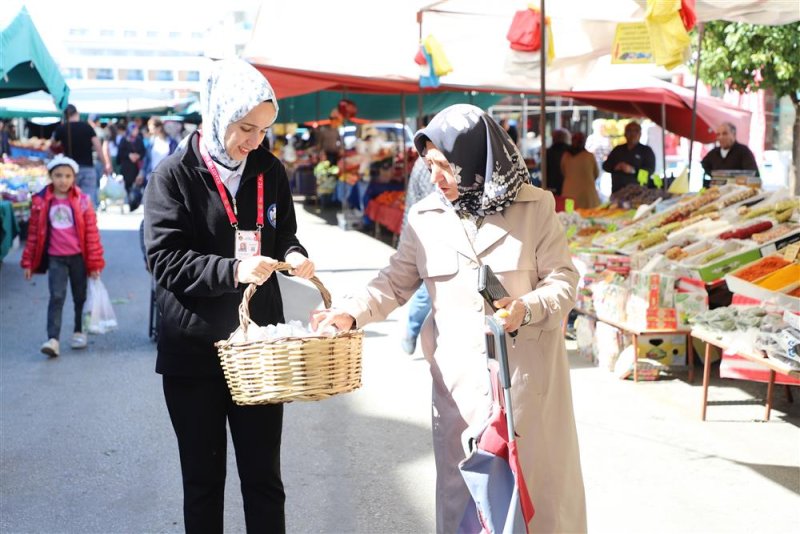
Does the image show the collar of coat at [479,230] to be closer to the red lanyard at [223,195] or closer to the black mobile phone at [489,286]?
the black mobile phone at [489,286]

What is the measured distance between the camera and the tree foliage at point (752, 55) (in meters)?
15.4

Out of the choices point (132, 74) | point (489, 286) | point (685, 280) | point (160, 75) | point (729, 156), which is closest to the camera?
point (489, 286)

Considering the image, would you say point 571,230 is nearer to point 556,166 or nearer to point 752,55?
point 556,166

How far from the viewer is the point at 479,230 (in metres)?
3.24

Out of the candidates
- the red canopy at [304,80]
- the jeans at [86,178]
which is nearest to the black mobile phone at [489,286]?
the red canopy at [304,80]

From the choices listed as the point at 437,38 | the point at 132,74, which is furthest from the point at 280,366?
the point at 132,74

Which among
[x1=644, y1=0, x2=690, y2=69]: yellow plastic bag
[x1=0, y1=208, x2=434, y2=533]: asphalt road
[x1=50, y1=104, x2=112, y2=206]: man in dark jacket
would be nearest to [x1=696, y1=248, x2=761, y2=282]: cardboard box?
[x1=644, y1=0, x2=690, y2=69]: yellow plastic bag

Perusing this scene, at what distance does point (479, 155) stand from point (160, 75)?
312 feet

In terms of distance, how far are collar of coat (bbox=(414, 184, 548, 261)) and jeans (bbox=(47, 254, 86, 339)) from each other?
5.90 m

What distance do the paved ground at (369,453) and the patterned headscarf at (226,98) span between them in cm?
219

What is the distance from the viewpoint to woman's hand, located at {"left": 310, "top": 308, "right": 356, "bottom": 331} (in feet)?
10.5

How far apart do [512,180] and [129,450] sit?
11.9 ft

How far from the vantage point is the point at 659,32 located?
24.6ft

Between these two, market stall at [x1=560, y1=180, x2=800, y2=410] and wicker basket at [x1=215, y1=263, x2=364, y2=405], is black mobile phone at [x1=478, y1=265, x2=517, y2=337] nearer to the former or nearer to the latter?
wicker basket at [x1=215, y1=263, x2=364, y2=405]
